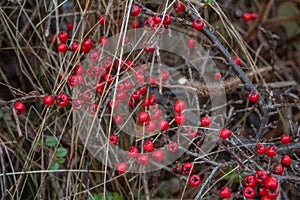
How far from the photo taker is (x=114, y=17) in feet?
7.36

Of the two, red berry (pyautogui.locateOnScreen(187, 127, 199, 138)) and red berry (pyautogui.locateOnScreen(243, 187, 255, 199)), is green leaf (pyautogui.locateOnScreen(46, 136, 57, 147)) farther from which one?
red berry (pyautogui.locateOnScreen(243, 187, 255, 199))

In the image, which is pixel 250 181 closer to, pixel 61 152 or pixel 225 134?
pixel 225 134

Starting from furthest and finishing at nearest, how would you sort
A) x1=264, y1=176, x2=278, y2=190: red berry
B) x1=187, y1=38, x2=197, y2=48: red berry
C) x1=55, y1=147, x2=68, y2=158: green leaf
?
1. x1=187, y1=38, x2=197, y2=48: red berry
2. x1=55, y1=147, x2=68, y2=158: green leaf
3. x1=264, y1=176, x2=278, y2=190: red berry

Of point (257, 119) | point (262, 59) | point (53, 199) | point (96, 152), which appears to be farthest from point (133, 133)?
point (262, 59)

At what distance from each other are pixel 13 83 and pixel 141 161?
1.11 metres

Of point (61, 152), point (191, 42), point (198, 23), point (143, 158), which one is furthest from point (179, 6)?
point (61, 152)

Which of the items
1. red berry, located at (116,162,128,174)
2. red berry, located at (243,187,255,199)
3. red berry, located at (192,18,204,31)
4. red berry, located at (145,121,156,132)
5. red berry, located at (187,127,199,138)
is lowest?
red berry, located at (116,162,128,174)

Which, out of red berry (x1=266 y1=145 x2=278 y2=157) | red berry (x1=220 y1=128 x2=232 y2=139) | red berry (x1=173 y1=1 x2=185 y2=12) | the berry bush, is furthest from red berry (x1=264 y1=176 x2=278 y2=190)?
red berry (x1=173 y1=1 x2=185 y2=12)

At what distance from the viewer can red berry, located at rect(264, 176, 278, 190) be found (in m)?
1.59

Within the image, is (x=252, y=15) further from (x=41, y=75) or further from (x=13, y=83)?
(x=13, y=83)

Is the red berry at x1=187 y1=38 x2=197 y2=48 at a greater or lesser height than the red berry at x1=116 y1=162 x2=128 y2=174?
greater

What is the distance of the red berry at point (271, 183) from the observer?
5.23ft

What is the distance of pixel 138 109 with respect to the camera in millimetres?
1991

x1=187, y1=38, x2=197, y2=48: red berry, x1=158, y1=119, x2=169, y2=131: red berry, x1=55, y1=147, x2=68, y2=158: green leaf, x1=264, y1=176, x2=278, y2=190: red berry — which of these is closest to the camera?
x1=264, y1=176, x2=278, y2=190: red berry
